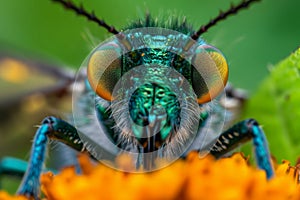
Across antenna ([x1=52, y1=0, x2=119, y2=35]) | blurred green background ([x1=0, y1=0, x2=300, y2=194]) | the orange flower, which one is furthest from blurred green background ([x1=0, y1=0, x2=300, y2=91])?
the orange flower

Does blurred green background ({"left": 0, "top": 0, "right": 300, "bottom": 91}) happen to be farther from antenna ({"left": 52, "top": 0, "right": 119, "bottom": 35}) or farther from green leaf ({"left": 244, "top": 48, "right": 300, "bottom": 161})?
antenna ({"left": 52, "top": 0, "right": 119, "bottom": 35})

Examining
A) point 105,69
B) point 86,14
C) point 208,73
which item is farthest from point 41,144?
point 208,73

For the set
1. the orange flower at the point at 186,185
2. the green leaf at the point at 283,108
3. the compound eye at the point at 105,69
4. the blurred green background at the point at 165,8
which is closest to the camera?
the orange flower at the point at 186,185

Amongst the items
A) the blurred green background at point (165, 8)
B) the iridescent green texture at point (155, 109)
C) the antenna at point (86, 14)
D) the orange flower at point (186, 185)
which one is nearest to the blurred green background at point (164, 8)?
the blurred green background at point (165, 8)

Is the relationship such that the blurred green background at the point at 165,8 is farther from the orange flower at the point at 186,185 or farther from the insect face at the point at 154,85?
the orange flower at the point at 186,185

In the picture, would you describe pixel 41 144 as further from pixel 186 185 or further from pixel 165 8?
pixel 165 8

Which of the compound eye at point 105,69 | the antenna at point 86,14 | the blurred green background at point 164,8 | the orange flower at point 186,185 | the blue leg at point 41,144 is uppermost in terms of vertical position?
the blurred green background at point 164,8
